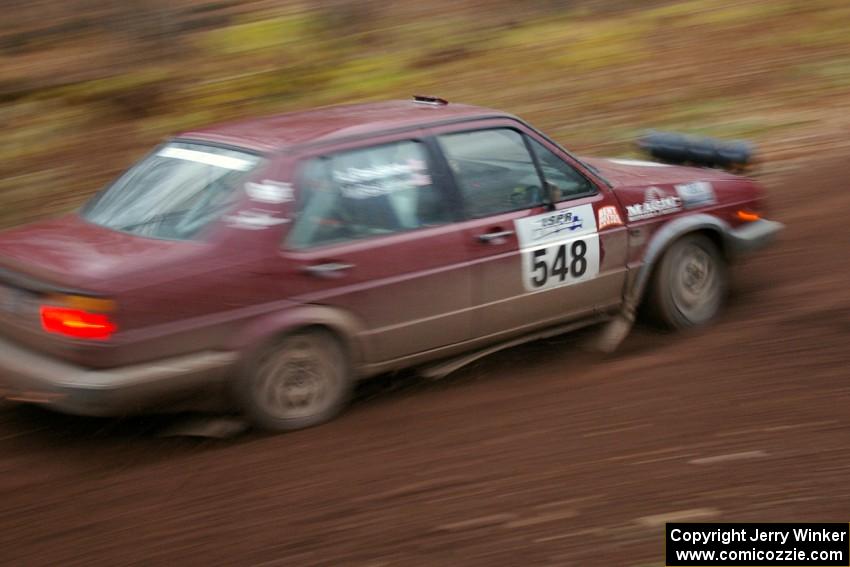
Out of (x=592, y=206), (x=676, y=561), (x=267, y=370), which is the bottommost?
(x=676, y=561)

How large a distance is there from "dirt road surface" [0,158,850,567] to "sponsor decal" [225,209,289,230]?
3.26 feet

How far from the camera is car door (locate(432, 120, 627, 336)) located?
19.4 feet

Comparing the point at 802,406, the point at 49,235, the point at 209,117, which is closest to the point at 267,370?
the point at 49,235

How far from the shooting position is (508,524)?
4332 millimetres

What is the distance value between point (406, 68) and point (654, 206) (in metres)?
6.68

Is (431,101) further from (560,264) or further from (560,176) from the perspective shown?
(560,264)

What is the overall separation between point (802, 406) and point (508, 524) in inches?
71.3

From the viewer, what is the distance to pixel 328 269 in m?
5.36

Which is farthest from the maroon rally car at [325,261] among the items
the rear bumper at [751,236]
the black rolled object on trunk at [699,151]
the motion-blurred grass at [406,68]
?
the motion-blurred grass at [406,68]

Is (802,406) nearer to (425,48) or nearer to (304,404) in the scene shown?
(304,404)

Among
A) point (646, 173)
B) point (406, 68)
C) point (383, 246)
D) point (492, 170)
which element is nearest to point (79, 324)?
point (383, 246)

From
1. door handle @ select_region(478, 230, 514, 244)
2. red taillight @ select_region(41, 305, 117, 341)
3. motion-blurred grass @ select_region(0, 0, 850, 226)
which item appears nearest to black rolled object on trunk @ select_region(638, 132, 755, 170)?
door handle @ select_region(478, 230, 514, 244)

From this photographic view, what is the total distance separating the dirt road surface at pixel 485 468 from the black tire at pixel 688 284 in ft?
1.10

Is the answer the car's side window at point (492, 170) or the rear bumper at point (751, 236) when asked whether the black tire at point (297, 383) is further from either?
the rear bumper at point (751, 236)
